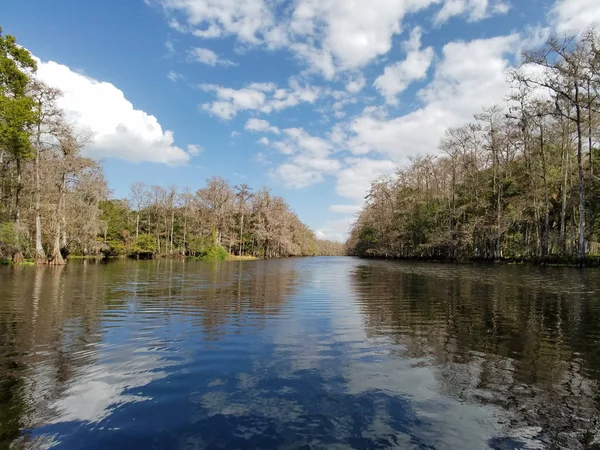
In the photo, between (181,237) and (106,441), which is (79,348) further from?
(181,237)

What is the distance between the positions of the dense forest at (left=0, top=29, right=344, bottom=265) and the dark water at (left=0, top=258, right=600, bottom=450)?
2609 cm

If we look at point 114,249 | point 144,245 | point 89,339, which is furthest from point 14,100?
point 144,245

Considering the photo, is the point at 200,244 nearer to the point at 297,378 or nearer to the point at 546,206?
the point at 546,206

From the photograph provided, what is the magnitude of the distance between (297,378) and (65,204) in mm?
41733

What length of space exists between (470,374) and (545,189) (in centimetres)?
3887

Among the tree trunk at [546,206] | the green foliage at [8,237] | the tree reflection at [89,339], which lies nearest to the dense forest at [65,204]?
the green foliage at [8,237]

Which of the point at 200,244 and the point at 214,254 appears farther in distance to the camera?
the point at 200,244

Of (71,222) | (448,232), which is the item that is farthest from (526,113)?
(71,222)

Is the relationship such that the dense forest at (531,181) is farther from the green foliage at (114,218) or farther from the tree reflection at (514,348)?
the green foliage at (114,218)

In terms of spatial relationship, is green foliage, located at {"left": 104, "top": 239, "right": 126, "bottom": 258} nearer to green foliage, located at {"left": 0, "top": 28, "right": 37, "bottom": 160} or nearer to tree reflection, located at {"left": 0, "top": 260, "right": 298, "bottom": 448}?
green foliage, located at {"left": 0, "top": 28, "right": 37, "bottom": 160}

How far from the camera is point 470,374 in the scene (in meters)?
5.84

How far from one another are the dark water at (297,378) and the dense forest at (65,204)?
26.1 meters

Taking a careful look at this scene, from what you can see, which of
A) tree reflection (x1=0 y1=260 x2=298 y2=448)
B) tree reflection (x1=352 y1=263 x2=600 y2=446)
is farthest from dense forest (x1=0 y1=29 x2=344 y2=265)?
tree reflection (x1=352 y1=263 x2=600 y2=446)

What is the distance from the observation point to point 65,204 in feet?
127
